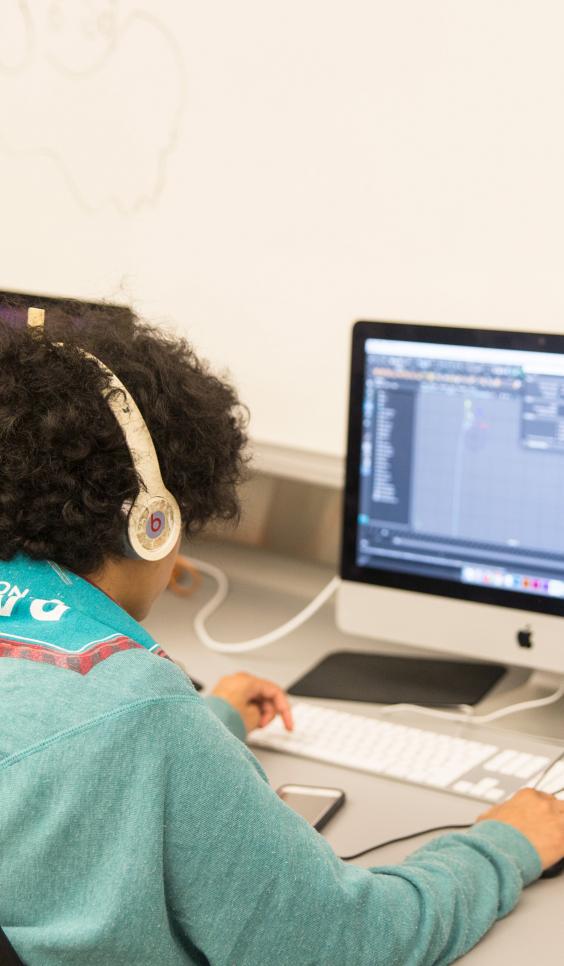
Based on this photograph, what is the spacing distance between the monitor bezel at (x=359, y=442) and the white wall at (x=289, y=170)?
24 cm

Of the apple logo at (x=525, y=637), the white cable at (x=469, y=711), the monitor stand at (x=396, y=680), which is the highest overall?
the apple logo at (x=525, y=637)

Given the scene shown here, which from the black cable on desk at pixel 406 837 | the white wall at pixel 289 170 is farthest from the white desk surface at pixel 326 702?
the white wall at pixel 289 170

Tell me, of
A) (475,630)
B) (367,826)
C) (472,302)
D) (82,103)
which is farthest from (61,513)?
(82,103)

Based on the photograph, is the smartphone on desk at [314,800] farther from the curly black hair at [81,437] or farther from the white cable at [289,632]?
the curly black hair at [81,437]

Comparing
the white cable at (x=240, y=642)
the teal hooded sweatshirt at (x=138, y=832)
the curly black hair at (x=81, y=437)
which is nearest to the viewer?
the teal hooded sweatshirt at (x=138, y=832)

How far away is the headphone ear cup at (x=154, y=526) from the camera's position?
0.89m

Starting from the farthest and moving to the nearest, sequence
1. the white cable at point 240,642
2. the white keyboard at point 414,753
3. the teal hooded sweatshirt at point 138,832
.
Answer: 1. the white cable at point 240,642
2. the white keyboard at point 414,753
3. the teal hooded sweatshirt at point 138,832

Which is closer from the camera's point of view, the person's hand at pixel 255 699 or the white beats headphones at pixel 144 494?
the white beats headphones at pixel 144 494

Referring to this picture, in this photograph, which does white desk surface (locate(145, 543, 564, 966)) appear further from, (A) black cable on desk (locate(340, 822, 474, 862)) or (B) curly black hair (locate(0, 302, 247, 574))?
(B) curly black hair (locate(0, 302, 247, 574))

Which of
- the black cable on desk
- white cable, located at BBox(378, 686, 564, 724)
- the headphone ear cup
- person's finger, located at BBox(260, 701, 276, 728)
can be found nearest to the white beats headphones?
the headphone ear cup

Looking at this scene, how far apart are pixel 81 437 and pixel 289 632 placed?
88 centimetres

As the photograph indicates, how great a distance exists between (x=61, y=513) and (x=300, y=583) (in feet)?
3.31

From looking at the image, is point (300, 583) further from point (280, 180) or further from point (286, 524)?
point (280, 180)

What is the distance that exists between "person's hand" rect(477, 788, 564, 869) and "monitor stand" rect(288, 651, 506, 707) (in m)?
0.33
